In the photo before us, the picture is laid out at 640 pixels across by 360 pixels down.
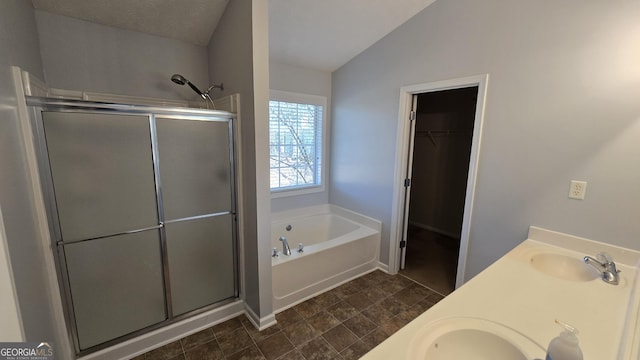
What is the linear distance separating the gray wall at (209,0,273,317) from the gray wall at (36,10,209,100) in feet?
1.19

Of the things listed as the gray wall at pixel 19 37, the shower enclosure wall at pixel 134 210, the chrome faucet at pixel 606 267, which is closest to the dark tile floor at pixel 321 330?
the shower enclosure wall at pixel 134 210

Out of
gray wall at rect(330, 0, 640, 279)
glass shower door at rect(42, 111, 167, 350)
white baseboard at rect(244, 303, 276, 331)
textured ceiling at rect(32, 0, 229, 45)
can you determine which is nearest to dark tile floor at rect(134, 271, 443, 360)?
white baseboard at rect(244, 303, 276, 331)

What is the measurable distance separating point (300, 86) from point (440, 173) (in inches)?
104

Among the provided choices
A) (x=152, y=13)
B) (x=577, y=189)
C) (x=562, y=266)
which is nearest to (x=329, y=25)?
(x=152, y=13)

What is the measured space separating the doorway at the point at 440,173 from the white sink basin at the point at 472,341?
241 cm

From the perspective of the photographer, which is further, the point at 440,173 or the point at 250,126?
the point at 440,173

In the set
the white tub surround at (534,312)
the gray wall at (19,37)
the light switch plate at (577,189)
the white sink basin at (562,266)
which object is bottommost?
the white sink basin at (562,266)

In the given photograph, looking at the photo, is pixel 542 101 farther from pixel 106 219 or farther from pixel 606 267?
pixel 106 219

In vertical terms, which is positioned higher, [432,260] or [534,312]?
[534,312]

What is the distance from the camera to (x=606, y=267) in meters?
1.36

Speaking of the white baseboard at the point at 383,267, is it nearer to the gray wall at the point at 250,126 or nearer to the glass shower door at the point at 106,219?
the gray wall at the point at 250,126

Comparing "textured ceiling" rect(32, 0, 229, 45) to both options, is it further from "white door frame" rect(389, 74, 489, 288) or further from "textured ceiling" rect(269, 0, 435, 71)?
"white door frame" rect(389, 74, 489, 288)

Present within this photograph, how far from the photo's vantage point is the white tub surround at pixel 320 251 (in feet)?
7.60

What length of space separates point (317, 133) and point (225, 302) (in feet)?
7.16
